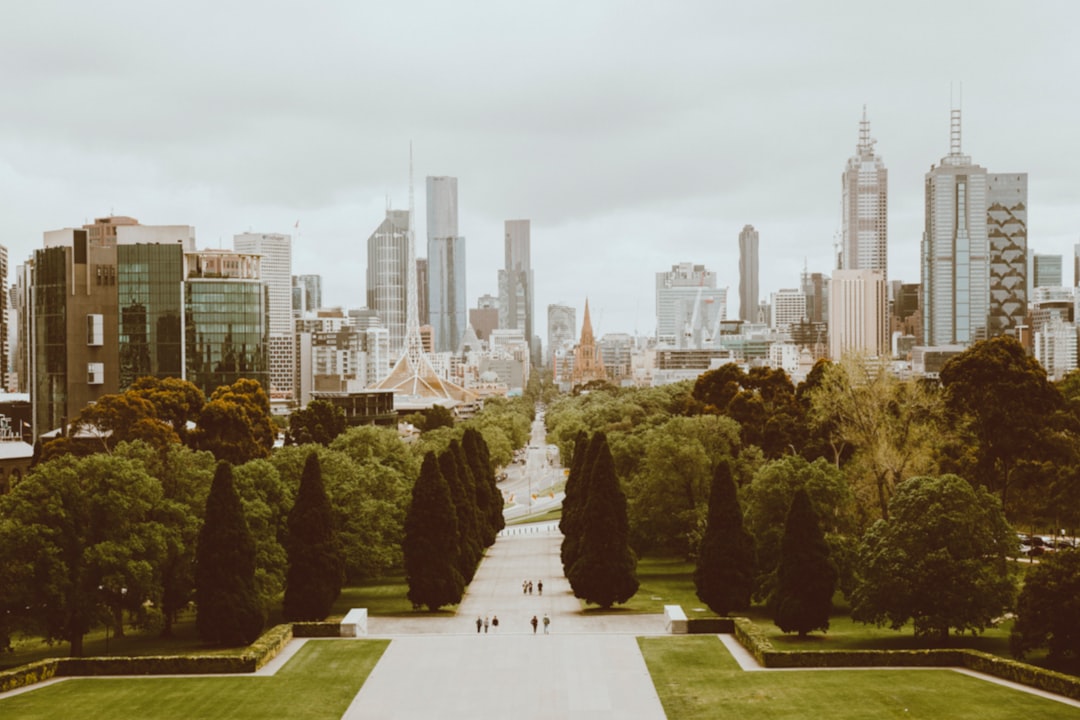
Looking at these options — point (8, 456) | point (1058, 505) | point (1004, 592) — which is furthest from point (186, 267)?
point (1004, 592)

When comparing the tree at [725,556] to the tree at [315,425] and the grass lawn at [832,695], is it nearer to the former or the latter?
the grass lawn at [832,695]

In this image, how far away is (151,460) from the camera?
195 feet

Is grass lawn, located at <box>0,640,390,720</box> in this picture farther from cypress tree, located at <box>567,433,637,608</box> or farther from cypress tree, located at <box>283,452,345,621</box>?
cypress tree, located at <box>567,433,637,608</box>

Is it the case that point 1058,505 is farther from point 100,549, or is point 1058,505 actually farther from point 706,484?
point 100,549

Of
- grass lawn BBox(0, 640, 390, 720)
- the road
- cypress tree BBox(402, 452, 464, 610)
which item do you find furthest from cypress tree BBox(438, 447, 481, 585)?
the road

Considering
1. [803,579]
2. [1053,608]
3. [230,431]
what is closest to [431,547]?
[803,579]

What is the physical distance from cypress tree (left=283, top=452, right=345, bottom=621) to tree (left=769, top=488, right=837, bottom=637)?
18.3 meters

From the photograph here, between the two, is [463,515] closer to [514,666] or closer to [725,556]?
[725,556]

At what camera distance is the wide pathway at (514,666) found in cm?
3850

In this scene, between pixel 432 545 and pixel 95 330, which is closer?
pixel 432 545

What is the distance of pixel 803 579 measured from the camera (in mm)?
48500

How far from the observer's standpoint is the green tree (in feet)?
154

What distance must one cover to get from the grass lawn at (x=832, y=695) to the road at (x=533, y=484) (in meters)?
74.0

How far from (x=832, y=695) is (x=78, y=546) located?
28.0m
